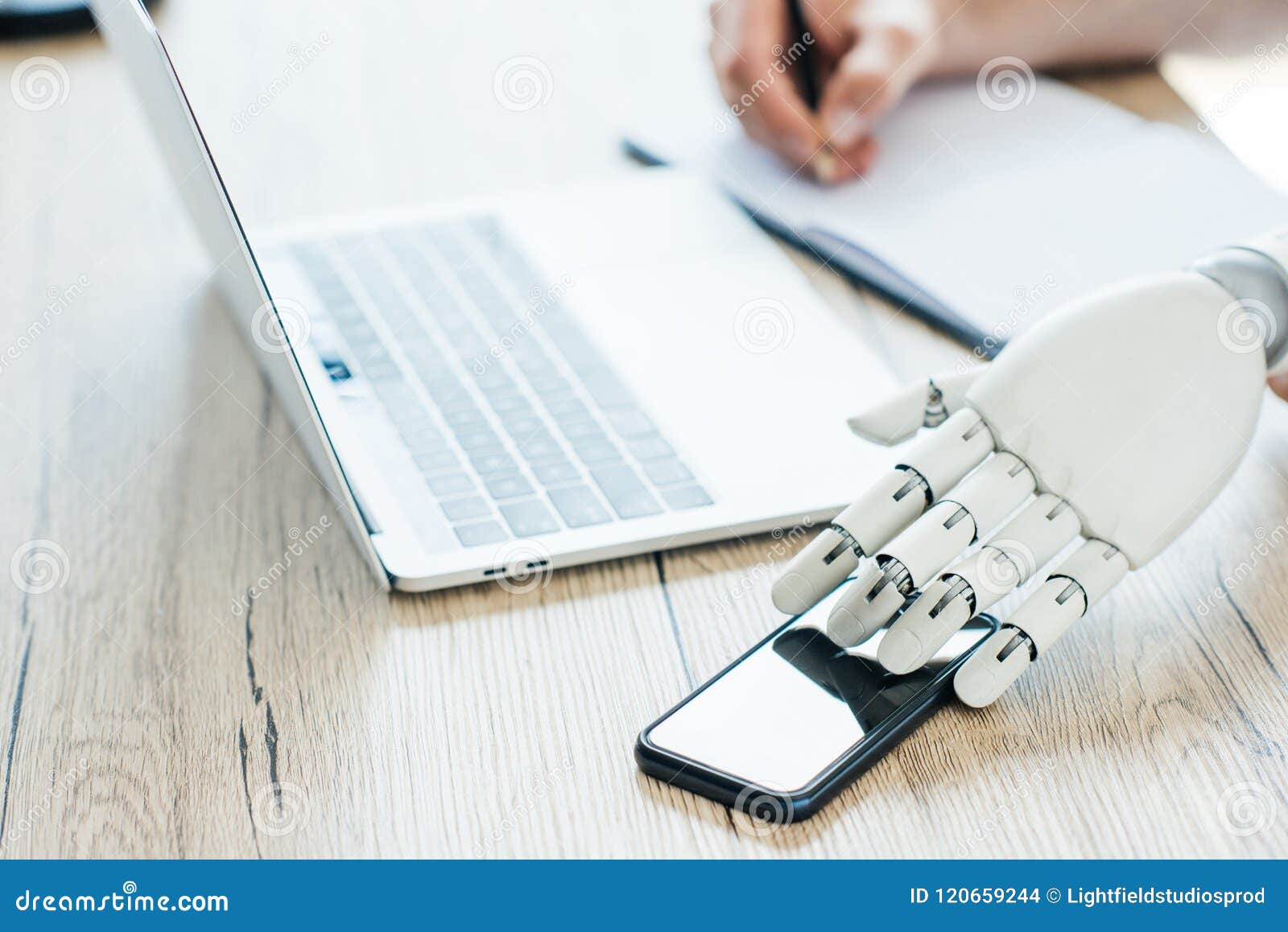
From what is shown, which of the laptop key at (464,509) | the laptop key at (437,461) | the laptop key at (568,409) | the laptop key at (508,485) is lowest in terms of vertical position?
the laptop key at (437,461)

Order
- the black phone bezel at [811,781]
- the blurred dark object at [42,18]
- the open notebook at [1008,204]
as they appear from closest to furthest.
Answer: the black phone bezel at [811,781]
the open notebook at [1008,204]
the blurred dark object at [42,18]

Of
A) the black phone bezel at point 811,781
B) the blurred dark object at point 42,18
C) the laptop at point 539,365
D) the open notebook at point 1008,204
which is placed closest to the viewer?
the black phone bezel at point 811,781

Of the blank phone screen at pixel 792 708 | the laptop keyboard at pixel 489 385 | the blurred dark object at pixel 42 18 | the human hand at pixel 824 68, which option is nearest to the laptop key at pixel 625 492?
the laptop keyboard at pixel 489 385

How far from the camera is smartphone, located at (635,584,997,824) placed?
0.42 metres

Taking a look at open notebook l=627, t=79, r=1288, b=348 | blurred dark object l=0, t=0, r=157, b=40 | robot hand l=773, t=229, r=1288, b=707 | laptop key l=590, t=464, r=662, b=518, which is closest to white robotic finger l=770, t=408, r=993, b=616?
robot hand l=773, t=229, r=1288, b=707

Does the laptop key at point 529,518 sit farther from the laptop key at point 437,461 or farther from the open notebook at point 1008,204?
the open notebook at point 1008,204

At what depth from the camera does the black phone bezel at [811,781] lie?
413mm

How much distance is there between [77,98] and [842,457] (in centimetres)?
88

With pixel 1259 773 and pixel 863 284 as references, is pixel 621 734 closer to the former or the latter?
pixel 1259 773

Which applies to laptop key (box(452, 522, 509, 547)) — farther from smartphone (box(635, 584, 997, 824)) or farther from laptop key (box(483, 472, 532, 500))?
smartphone (box(635, 584, 997, 824))

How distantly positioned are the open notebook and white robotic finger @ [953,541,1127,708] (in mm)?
227

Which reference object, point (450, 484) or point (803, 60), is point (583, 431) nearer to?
point (450, 484)

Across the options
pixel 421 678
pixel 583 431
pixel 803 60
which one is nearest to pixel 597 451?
pixel 583 431
